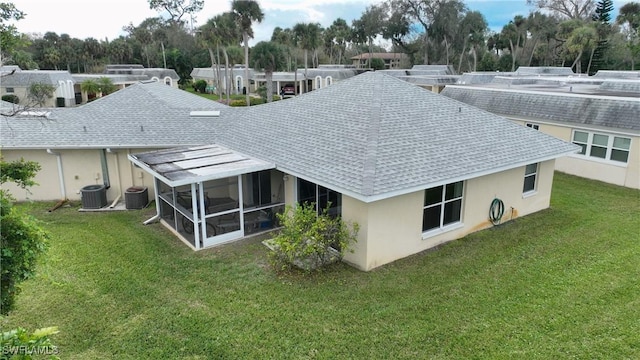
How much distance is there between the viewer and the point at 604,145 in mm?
17984

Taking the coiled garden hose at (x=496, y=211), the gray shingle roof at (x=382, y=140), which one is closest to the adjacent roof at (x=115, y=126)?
the gray shingle roof at (x=382, y=140)

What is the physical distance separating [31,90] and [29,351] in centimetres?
4055

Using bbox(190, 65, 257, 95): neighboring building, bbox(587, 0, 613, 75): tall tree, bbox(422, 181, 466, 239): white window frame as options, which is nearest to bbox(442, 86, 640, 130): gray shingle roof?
Answer: bbox(422, 181, 466, 239): white window frame

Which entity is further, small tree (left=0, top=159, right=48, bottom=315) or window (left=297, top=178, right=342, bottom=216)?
window (left=297, top=178, right=342, bottom=216)

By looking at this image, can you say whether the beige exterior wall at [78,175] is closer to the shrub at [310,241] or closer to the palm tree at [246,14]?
the shrub at [310,241]

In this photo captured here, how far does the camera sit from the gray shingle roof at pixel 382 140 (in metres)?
10.4

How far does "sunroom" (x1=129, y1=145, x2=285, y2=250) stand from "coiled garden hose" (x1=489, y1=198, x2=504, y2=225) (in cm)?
654

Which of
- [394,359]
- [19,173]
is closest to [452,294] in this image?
[394,359]

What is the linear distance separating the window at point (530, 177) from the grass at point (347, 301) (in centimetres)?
196

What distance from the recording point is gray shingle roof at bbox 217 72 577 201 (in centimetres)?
1037

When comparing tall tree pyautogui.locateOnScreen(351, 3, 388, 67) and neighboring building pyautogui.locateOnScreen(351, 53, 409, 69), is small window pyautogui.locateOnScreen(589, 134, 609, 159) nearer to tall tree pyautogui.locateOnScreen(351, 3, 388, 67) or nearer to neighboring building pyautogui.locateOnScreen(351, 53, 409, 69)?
tall tree pyautogui.locateOnScreen(351, 3, 388, 67)

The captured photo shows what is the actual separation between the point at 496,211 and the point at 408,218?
12.6 ft

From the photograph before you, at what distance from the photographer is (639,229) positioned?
41.9 feet

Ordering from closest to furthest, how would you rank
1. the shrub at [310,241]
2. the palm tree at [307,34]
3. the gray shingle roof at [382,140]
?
the shrub at [310,241] → the gray shingle roof at [382,140] → the palm tree at [307,34]
